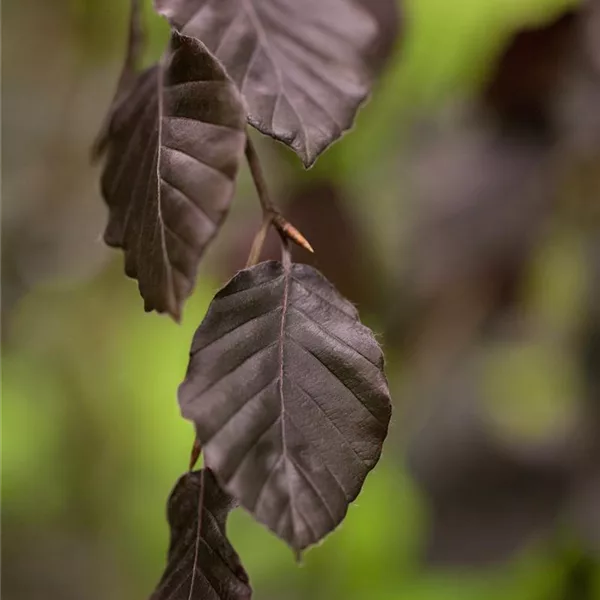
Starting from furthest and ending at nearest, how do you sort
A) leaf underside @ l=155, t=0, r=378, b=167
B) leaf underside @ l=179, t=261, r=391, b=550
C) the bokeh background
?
1. the bokeh background
2. leaf underside @ l=155, t=0, r=378, b=167
3. leaf underside @ l=179, t=261, r=391, b=550

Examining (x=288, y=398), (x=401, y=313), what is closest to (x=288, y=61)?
(x=288, y=398)

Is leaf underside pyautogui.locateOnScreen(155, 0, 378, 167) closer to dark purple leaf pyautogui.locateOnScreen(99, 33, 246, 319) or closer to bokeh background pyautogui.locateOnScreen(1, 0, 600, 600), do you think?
dark purple leaf pyautogui.locateOnScreen(99, 33, 246, 319)

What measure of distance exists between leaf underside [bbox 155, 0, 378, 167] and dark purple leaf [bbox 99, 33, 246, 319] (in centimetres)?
5

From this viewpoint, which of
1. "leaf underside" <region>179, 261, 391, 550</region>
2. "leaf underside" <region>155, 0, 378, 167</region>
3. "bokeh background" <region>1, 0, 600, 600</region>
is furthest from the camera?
"bokeh background" <region>1, 0, 600, 600</region>

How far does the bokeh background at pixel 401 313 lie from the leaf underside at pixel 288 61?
431mm

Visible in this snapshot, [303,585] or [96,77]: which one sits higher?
[96,77]

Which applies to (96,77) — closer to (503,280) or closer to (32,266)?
(32,266)

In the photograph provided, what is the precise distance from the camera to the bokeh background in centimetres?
144

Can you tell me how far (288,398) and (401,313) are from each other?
1.10 metres

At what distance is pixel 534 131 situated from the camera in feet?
4.82

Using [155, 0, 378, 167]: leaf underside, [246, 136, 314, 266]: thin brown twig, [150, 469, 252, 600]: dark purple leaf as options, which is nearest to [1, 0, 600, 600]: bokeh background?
[155, 0, 378, 167]: leaf underside

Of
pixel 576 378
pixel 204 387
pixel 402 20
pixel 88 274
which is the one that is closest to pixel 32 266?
pixel 88 274

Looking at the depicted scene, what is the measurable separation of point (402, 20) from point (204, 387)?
0.77m

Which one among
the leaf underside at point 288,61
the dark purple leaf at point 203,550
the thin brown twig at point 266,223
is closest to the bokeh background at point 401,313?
the leaf underside at point 288,61
